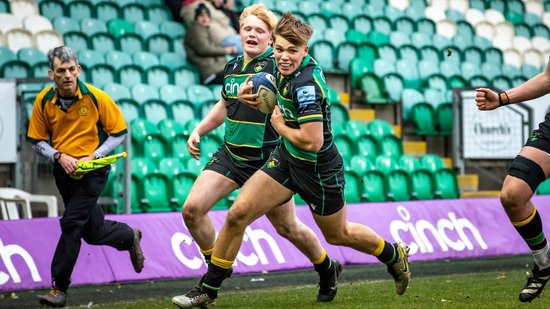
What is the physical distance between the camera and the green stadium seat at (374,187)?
1532cm

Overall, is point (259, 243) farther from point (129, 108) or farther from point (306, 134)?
point (306, 134)

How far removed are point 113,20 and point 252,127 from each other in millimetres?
9538

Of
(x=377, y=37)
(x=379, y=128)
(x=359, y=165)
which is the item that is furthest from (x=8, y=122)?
(x=377, y=37)

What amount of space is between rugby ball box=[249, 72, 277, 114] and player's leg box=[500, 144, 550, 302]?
5.58ft

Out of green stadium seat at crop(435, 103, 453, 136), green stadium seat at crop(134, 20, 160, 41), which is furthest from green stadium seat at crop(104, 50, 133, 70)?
green stadium seat at crop(435, 103, 453, 136)

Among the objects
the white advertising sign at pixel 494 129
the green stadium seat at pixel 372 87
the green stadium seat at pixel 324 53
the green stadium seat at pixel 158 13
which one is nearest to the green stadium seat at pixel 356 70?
the green stadium seat at pixel 372 87

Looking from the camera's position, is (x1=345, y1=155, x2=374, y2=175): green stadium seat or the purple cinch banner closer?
the purple cinch banner

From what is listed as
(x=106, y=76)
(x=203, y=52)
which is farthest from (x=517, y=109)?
(x=106, y=76)

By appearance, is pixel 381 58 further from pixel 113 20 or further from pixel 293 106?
pixel 293 106

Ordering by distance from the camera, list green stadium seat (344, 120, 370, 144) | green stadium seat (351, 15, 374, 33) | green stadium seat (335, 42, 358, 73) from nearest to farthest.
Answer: green stadium seat (344, 120, 370, 144) → green stadium seat (335, 42, 358, 73) → green stadium seat (351, 15, 374, 33)

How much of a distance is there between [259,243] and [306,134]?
4.83 m

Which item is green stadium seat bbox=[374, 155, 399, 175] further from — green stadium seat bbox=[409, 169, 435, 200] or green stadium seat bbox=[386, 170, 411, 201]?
green stadium seat bbox=[409, 169, 435, 200]

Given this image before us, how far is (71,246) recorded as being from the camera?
335 inches

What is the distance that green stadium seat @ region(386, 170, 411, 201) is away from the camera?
15.8 m
